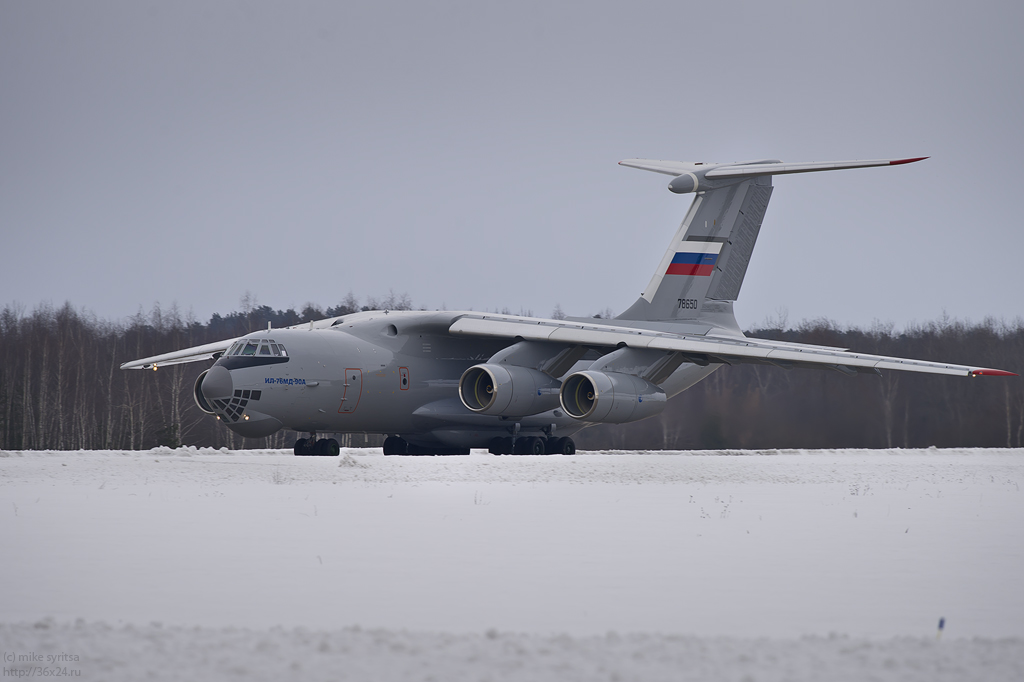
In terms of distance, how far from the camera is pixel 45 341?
36.5 metres

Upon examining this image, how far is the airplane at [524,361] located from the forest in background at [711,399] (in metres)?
2.14

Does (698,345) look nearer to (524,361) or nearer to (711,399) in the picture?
(524,361)

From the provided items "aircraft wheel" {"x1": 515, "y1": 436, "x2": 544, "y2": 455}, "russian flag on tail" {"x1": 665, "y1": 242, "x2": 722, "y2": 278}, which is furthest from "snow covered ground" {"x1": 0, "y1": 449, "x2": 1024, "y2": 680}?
"russian flag on tail" {"x1": 665, "y1": 242, "x2": 722, "y2": 278}

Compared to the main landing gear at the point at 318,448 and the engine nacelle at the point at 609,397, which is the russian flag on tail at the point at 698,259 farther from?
the main landing gear at the point at 318,448

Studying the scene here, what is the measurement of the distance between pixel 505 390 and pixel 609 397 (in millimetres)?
1779

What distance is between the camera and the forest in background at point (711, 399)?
2198cm

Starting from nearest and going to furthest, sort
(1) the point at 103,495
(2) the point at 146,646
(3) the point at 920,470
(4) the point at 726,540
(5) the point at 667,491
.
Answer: (2) the point at 146,646, (4) the point at 726,540, (1) the point at 103,495, (5) the point at 667,491, (3) the point at 920,470

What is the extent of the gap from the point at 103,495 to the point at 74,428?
25.3 m

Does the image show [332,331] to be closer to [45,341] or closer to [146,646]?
[146,646]

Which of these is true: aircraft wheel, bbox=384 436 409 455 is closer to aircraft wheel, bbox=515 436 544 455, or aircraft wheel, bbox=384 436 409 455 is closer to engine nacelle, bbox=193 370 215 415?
aircraft wheel, bbox=515 436 544 455

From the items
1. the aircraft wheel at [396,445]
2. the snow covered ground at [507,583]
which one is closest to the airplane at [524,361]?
the aircraft wheel at [396,445]

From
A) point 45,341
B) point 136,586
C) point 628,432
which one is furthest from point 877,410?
point 45,341

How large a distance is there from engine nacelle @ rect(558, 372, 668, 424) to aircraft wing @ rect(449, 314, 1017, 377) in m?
0.67

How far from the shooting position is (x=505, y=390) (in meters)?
17.7
